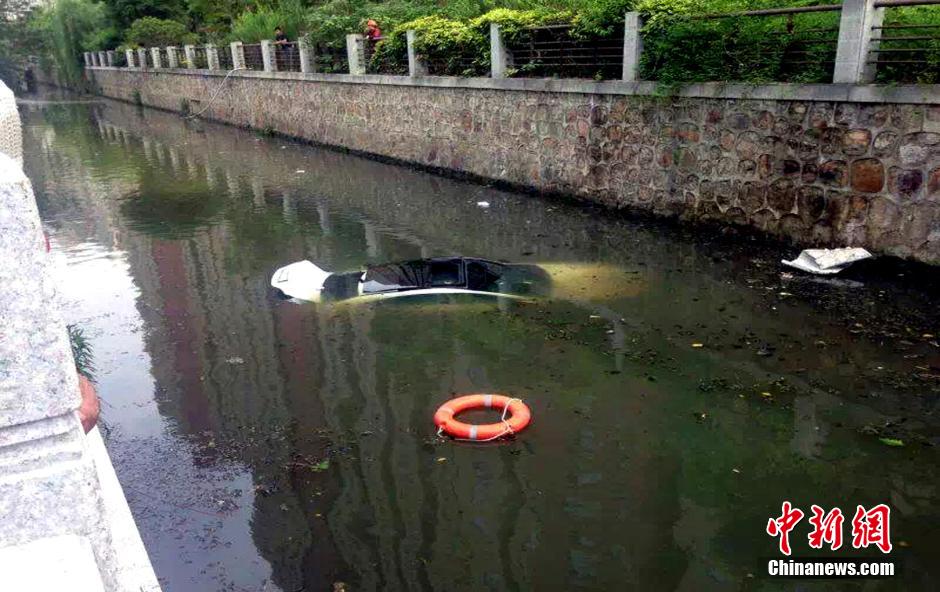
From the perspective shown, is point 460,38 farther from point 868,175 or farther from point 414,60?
point 868,175

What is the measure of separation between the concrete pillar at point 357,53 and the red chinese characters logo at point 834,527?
14986mm

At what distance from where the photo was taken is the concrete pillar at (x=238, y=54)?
76.4ft

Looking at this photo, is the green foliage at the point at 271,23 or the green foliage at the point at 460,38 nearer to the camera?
the green foliage at the point at 460,38

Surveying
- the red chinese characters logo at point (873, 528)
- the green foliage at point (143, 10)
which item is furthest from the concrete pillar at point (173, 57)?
the red chinese characters logo at point (873, 528)

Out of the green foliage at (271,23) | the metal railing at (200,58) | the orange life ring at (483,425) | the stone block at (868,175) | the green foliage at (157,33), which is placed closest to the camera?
the orange life ring at (483,425)

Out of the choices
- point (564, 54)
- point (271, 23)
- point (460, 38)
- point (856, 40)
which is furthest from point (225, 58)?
point (856, 40)

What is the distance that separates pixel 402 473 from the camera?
4641 mm

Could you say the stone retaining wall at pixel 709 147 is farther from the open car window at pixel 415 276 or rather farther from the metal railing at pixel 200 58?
the metal railing at pixel 200 58

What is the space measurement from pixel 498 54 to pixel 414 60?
279 centimetres

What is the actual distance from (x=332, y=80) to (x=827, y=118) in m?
12.9

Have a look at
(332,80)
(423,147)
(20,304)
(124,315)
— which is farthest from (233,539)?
(332,80)

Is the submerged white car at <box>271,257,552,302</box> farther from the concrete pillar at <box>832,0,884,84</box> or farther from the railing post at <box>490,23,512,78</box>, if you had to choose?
the railing post at <box>490,23,512,78</box>

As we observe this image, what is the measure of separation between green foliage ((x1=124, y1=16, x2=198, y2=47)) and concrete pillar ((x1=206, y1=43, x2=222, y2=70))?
7861mm

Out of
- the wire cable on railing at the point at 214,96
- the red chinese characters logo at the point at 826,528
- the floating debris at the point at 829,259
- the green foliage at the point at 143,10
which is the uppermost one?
the green foliage at the point at 143,10
